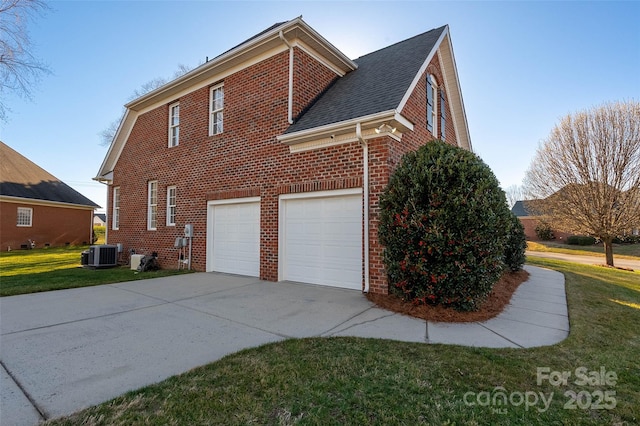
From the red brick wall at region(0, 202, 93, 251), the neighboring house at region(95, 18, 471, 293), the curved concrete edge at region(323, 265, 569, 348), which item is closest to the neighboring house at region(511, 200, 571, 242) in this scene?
the neighboring house at region(95, 18, 471, 293)

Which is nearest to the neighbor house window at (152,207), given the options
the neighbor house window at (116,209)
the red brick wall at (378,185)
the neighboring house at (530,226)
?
the neighbor house window at (116,209)

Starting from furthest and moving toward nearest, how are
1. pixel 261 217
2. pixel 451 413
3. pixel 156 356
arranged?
pixel 261 217 → pixel 156 356 → pixel 451 413

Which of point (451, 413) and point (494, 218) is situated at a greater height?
point (494, 218)

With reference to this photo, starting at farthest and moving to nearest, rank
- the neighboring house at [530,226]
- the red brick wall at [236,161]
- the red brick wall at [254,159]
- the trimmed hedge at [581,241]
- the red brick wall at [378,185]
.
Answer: the neighboring house at [530,226] < the trimmed hedge at [581,241] < the red brick wall at [236,161] < the red brick wall at [254,159] < the red brick wall at [378,185]

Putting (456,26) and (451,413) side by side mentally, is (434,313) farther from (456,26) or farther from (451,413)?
(456,26)

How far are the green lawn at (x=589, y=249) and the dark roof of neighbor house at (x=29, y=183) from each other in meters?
37.4

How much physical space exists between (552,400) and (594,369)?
106cm

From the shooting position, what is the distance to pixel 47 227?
2244cm

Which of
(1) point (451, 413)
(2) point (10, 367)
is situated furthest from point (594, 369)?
(2) point (10, 367)

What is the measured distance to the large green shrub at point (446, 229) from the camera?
16.2 feet

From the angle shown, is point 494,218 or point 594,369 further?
point 494,218

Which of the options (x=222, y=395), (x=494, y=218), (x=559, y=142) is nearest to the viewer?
(x=222, y=395)

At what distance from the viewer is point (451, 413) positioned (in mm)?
2404

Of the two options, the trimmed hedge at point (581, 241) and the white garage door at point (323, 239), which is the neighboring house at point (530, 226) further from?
the white garage door at point (323, 239)
